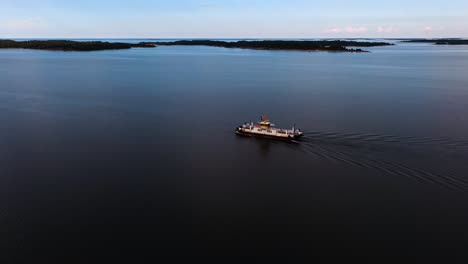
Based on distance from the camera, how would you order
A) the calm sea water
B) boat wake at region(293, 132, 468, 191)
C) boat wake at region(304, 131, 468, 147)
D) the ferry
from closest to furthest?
1. the calm sea water
2. boat wake at region(293, 132, 468, 191)
3. boat wake at region(304, 131, 468, 147)
4. the ferry

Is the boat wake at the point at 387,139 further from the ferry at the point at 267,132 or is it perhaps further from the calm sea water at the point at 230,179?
the ferry at the point at 267,132

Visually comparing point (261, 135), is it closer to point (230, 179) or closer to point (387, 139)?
point (230, 179)

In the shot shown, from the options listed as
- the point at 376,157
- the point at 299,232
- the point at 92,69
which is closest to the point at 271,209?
the point at 299,232

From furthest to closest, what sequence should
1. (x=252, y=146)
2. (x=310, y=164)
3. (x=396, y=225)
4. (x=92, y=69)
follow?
1. (x=92, y=69)
2. (x=252, y=146)
3. (x=310, y=164)
4. (x=396, y=225)

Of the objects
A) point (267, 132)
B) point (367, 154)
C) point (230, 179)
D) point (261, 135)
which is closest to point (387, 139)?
point (367, 154)

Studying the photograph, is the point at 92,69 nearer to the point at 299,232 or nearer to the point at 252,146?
the point at 252,146

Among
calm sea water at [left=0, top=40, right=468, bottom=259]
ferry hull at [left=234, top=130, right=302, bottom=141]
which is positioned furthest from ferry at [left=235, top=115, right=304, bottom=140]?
calm sea water at [left=0, top=40, right=468, bottom=259]

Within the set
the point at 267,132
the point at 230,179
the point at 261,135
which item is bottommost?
the point at 230,179

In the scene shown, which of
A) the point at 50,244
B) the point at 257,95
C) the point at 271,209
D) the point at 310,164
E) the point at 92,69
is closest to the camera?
the point at 50,244

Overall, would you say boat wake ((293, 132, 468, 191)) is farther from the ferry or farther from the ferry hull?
the ferry
